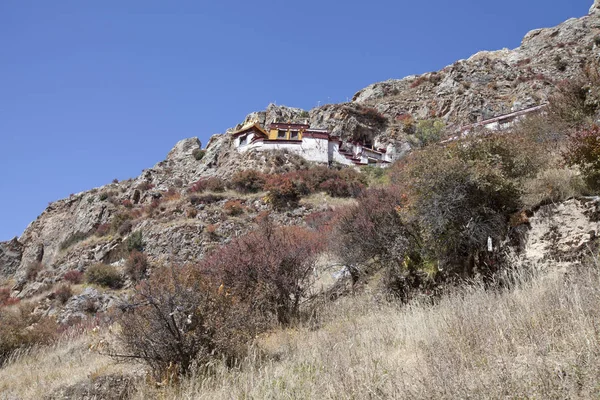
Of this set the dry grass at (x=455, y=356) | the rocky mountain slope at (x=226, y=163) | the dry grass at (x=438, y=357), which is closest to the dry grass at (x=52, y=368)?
the dry grass at (x=438, y=357)

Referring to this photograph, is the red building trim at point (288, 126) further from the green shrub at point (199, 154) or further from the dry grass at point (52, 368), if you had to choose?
the dry grass at point (52, 368)

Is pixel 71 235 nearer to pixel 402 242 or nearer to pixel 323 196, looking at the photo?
pixel 323 196

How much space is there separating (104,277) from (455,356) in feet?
64.1

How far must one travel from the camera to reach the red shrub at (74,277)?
20.1m

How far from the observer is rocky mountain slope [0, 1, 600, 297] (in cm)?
2206

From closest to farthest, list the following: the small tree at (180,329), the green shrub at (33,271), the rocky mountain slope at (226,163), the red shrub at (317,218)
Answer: the small tree at (180,329), the red shrub at (317,218), the rocky mountain slope at (226,163), the green shrub at (33,271)

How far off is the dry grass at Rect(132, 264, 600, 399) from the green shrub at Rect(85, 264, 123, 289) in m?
16.5

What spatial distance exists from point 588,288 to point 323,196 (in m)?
21.0

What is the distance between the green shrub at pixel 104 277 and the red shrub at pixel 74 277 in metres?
0.98

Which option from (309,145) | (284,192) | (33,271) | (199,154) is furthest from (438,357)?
(199,154)

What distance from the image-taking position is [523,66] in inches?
1523

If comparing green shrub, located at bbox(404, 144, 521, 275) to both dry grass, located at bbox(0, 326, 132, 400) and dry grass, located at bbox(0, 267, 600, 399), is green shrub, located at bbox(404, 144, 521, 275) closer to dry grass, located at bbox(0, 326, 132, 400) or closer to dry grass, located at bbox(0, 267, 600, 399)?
dry grass, located at bbox(0, 267, 600, 399)

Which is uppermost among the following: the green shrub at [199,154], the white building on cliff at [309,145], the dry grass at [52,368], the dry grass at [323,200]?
the green shrub at [199,154]

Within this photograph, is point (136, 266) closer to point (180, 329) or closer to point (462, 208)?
point (180, 329)
